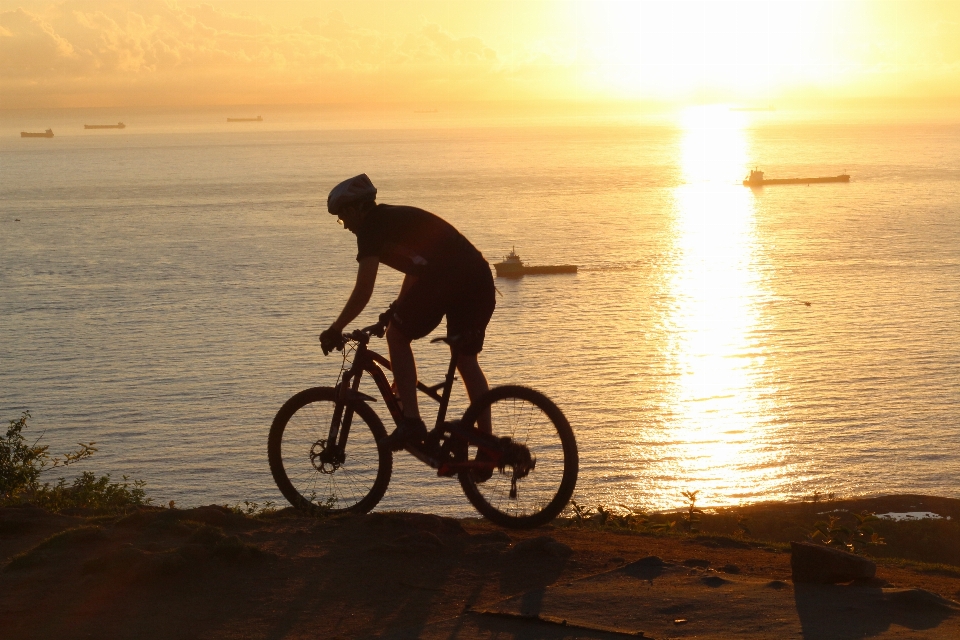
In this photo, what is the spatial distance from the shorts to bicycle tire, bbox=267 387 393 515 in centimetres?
76

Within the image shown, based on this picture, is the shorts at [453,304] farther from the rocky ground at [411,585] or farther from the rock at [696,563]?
the rock at [696,563]

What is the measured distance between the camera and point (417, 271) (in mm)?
5832

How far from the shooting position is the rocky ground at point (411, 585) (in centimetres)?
457

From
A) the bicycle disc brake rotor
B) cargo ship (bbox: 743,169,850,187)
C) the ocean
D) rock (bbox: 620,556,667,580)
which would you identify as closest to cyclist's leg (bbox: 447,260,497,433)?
the bicycle disc brake rotor

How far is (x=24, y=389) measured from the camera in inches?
1761

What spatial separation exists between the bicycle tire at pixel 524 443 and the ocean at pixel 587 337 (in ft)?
79.9

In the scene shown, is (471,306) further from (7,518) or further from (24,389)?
(24,389)

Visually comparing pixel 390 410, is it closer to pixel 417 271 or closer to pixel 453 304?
pixel 453 304

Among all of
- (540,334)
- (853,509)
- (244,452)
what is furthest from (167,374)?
(853,509)

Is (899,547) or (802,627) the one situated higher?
(802,627)

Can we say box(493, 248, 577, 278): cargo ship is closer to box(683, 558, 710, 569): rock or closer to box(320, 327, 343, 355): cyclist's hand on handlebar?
box(320, 327, 343, 355): cyclist's hand on handlebar

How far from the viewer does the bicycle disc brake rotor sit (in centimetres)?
644

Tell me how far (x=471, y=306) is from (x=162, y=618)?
2.38 metres

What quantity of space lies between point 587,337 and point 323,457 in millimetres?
48712
